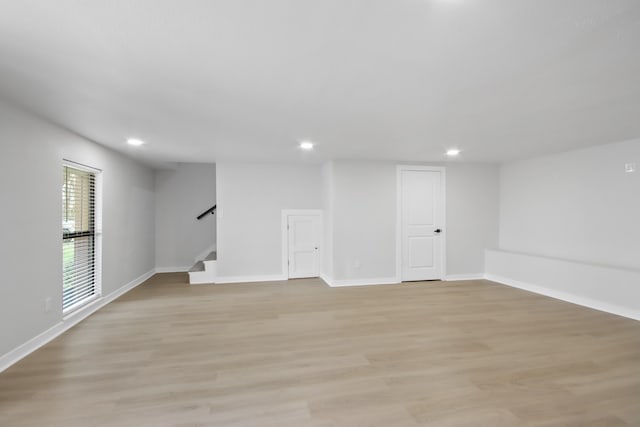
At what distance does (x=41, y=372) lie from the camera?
2.39m

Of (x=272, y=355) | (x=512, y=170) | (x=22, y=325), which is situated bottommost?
(x=272, y=355)

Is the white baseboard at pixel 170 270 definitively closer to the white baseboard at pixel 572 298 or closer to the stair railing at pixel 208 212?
the stair railing at pixel 208 212

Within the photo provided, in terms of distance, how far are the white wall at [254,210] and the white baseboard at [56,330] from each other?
177 cm

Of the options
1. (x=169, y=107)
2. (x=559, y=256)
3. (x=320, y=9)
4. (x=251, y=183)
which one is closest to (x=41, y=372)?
(x=169, y=107)

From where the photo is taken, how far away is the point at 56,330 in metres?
3.11

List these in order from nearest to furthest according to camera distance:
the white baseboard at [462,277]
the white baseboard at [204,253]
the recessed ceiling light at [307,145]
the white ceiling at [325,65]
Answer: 1. the white ceiling at [325,65]
2. the recessed ceiling light at [307,145]
3. the white baseboard at [462,277]
4. the white baseboard at [204,253]

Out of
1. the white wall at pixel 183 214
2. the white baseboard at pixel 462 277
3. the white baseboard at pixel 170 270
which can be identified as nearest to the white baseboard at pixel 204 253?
the white wall at pixel 183 214

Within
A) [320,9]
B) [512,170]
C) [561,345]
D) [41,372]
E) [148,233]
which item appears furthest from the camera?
[148,233]

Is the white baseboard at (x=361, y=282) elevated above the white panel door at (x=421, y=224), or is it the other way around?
the white panel door at (x=421, y=224)

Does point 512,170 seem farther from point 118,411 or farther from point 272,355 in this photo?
point 118,411

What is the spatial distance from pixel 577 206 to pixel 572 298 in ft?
4.58

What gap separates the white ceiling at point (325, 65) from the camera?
1.41 m

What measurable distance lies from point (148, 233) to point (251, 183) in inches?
98.4

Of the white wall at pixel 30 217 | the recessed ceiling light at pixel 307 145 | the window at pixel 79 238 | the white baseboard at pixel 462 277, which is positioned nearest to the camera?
the white wall at pixel 30 217
